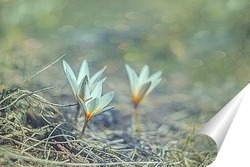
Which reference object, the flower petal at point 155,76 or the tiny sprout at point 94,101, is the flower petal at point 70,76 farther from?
the flower petal at point 155,76

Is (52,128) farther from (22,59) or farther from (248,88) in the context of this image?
(248,88)

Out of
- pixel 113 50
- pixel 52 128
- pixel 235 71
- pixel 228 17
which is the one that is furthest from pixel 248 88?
pixel 52 128

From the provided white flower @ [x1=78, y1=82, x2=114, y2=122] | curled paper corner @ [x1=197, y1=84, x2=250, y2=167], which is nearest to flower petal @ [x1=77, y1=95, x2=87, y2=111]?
white flower @ [x1=78, y1=82, x2=114, y2=122]

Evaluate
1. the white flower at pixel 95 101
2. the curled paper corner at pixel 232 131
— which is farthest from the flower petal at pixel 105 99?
the curled paper corner at pixel 232 131

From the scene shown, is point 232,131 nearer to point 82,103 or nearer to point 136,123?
point 136,123

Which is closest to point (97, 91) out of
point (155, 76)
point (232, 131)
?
point (155, 76)

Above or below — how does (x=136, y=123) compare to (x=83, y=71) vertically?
below
